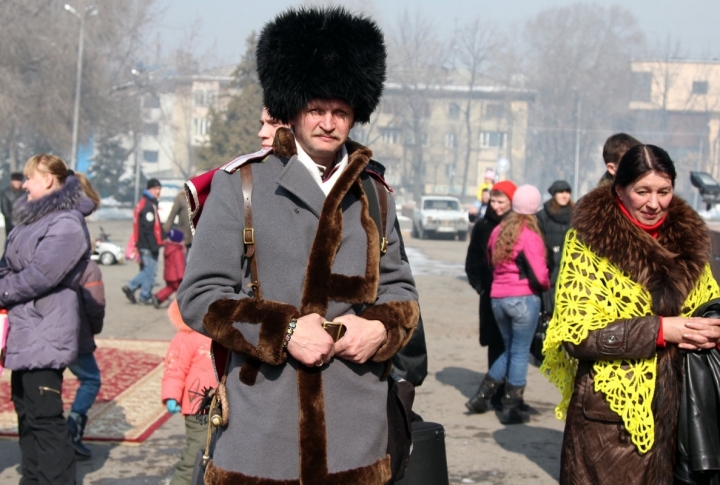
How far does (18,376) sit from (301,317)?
10.0ft

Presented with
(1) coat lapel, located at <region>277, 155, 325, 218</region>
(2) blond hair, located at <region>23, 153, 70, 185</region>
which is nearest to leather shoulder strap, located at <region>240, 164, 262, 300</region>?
(1) coat lapel, located at <region>277, 155, 325, 218</region>

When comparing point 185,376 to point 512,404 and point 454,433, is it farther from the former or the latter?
point 512,404

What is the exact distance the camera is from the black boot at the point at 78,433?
6.33 meters

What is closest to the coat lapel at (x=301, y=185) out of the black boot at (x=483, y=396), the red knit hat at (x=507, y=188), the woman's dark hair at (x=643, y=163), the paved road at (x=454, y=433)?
the woman's dark hair at (x=643, y=163)

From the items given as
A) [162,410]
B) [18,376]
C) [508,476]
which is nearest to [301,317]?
[18,376]

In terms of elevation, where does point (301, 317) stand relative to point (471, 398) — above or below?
above

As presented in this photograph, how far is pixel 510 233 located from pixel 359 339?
5.09 metres

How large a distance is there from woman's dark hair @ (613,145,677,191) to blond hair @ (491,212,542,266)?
3.73 meters

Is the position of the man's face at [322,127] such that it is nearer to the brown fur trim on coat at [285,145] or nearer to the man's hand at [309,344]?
the brown fur trim on coat at [285,145]

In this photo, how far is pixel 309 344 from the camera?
8.96ft

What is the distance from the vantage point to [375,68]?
3090mm

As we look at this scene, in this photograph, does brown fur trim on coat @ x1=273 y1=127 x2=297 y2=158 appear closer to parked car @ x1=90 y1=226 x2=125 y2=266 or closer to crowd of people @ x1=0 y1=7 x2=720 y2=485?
crowd of people @ x1=0 y1=7 x2=720 y2=485

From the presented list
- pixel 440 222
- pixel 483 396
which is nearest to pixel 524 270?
pixel 483 396

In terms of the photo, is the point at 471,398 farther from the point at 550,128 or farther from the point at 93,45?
the point at 550,128
